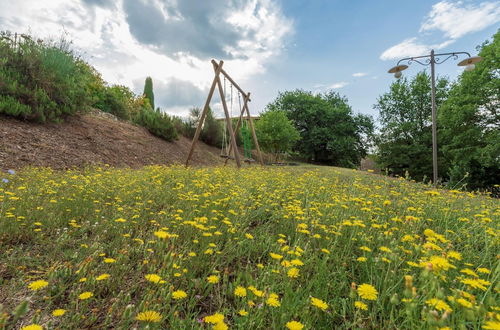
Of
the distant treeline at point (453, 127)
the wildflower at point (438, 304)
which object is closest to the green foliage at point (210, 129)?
the distant treeline at point (453, 127)

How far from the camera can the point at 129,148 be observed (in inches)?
373

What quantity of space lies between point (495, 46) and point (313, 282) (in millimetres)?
21714

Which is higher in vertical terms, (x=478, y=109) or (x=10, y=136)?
(x=478, y=109)

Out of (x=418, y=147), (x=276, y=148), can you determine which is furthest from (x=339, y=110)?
(x=276, y=148)

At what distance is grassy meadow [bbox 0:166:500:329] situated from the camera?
4.54 feet

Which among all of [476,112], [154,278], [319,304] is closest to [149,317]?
[154,278]

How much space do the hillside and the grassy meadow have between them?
2490 mm

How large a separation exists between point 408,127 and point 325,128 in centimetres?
749

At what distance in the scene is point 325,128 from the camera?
26.9 metres

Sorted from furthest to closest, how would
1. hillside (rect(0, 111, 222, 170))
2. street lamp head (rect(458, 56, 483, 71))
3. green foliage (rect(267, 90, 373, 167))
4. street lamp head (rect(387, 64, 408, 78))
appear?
1. green foliage (rect(267, 90, 373, 167))
2. street lamp head (rect(387, 64, 408, 78))
3. street lamp head (rect(458, 56, 483, 71))
4. hillside (rect(0, 111, 222, 170))

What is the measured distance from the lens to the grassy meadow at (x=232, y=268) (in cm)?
138

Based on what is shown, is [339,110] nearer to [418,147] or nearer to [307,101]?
[307,101]

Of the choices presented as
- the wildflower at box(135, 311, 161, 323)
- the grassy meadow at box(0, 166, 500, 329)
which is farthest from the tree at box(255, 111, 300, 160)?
the wildflower at box(135, 311, 161, 323)

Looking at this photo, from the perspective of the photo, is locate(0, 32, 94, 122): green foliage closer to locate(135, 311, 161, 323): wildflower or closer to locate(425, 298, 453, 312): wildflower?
locate(135, 311, 161, 323): wildflower
